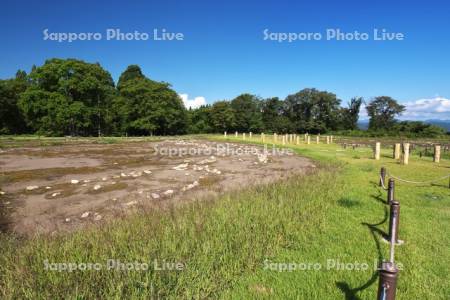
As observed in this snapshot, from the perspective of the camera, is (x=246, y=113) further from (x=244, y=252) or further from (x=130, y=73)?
(x=244, y=252)

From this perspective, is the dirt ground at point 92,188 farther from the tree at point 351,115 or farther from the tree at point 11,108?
the tree at point 351,115

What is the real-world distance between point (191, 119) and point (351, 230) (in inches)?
2737

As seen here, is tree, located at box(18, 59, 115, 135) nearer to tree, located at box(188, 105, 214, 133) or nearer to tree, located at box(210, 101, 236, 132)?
tree, located at box(188, 105, 214, 133)

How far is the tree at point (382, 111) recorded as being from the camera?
7481 centimetres

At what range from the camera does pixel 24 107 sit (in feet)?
139

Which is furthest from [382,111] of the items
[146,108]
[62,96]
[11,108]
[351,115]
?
A: [11,108]

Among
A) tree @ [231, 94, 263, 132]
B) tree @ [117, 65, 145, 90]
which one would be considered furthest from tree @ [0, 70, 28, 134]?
tree @ [231, 94, 263, 132]

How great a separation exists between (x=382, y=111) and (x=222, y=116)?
46.8 m

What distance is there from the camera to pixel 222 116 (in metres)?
68.6

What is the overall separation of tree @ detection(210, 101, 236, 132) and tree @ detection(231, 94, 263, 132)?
2.05 metres

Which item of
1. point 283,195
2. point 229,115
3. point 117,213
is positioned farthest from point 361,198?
point 229,115

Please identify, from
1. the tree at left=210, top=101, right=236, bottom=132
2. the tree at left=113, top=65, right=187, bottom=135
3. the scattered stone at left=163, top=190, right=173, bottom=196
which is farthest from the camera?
the tree at left=210, top=101, right=236, bottom=132

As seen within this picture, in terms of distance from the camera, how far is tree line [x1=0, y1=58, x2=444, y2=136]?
43.0 metres

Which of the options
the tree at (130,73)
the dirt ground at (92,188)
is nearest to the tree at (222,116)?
the tree at (130,73)
